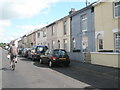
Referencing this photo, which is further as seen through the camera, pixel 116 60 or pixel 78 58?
pixel 78 58

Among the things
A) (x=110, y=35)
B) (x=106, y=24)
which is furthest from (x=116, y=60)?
(x=106, y=24)

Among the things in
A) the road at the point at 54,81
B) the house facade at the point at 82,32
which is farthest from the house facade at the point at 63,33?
the road at the point at 54,81

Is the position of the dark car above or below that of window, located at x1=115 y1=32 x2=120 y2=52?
below

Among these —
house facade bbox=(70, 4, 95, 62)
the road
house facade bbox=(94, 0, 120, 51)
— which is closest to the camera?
the road

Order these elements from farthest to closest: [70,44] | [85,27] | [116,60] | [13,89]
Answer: [70,44]
[85,27]
[116,60]
[13,89]

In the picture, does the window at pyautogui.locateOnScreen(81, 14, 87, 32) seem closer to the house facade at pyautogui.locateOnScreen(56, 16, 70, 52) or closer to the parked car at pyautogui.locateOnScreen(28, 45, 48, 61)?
the house facade at pyautogui.locateOnScreen(56, 16, 70, 52)

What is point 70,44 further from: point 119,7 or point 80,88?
point 80,88

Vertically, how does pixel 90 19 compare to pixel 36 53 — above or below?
above

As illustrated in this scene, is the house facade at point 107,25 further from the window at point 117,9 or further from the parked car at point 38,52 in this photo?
the parked car at point 38,52

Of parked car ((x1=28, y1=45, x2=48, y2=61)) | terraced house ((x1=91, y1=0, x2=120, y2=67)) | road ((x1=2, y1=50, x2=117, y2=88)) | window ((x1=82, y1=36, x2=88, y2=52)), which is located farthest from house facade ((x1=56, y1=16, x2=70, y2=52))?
road ((x1=2, y1=50, x2=117, y2=88))

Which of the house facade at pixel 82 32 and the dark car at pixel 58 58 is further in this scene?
the house facade at pixel 82 32

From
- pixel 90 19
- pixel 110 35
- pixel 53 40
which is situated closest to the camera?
pixel 110 35

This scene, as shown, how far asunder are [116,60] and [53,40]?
728 inches

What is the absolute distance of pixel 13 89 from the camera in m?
7.32
